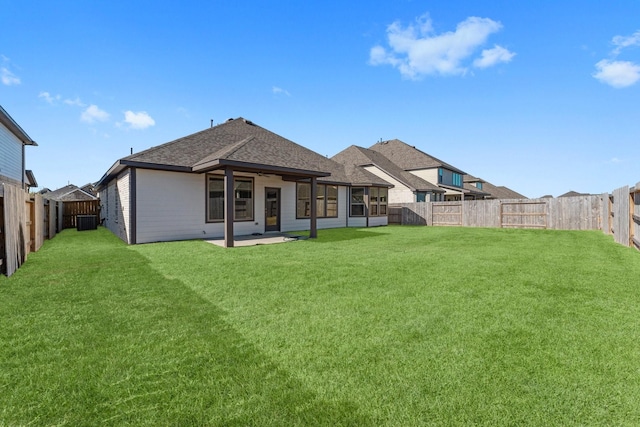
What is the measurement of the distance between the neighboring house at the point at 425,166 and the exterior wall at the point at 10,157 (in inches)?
1167

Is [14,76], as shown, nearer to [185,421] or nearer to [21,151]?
[21,151]

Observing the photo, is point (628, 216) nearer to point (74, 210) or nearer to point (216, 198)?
point (216, 198)

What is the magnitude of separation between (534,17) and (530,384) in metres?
14.4

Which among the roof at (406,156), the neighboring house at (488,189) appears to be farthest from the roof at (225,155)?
the neighboring house at (488,189)

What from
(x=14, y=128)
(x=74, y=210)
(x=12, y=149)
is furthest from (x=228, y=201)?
(x=12, y=149)

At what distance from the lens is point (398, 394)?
207cm

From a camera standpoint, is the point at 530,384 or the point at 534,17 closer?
the point at 530,384

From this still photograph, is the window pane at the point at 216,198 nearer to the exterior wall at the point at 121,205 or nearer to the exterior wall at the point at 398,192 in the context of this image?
the exterior wall at the point at 121,205

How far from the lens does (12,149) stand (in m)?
15.2

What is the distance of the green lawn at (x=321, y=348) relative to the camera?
1.93 metres

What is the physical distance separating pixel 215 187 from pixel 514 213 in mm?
17122

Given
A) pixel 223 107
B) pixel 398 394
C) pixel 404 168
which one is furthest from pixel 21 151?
pixel 404 168

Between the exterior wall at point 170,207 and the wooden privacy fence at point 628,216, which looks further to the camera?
the exterior wall at point 170,207

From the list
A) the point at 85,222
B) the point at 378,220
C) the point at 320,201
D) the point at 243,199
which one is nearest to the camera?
the point at 243,199
